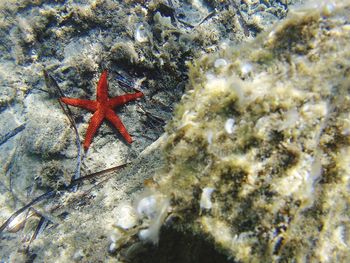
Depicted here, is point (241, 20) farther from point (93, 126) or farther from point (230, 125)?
point (230, 125)

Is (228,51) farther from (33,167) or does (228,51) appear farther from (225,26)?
(33,167)

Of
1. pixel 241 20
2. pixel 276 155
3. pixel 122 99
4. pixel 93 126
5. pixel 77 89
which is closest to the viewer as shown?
pixel 276 155

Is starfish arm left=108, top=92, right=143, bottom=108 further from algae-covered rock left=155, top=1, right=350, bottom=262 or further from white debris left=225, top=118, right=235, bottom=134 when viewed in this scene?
white debris left=225, top=118, right=235, bottom=134

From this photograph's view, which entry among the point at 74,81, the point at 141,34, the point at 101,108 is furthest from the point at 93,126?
the point at 141,34

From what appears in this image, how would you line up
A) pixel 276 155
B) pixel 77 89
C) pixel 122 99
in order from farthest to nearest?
1. pixel 77 89
2. pixel 122 99
3. pixel 276 155

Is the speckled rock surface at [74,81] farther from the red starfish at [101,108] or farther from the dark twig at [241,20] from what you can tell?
the dark twig at [241,20]

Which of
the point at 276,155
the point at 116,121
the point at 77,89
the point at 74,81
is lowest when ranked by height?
the point at 116,121
